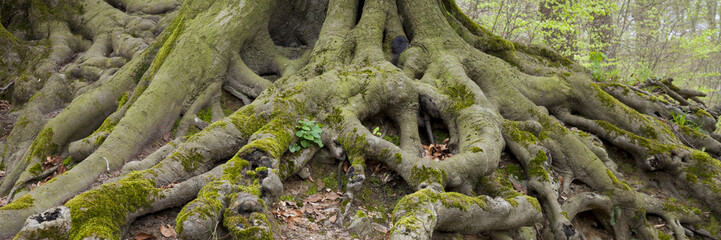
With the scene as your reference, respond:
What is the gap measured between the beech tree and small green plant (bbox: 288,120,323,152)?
0.03 metres

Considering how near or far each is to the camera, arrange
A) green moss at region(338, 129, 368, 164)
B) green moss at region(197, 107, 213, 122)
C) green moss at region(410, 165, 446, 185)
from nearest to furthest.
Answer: green moss at region(410, 165, 446, 185) < green moss at region(338, 129, 368, 164) < green moss at region(197, 107, 213, 122)

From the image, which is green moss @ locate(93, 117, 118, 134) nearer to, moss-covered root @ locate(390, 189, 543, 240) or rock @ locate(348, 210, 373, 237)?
rock @ locate(348, 210, 373, 237)

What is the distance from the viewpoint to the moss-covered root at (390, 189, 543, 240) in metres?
3.07

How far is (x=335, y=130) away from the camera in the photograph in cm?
489

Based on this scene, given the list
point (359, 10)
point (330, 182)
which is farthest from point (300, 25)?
point (330, 182)

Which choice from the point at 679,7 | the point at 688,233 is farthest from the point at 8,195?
the point at 679,7

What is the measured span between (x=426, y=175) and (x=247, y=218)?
1856 mm

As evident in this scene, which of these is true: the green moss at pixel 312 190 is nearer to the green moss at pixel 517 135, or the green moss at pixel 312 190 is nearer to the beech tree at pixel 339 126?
the beech tree at pixel 339 126

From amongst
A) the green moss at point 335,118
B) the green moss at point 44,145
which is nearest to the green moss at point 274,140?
the green moss at point 335,118

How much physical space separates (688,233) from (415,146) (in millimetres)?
3867

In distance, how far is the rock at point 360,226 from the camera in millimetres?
3729

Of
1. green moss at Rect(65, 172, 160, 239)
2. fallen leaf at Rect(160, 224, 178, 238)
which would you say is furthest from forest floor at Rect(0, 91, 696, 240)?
green moss at Rect(65, 172, 160, 239)

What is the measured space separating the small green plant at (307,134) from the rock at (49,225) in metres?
2.30

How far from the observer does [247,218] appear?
10.4 ft
